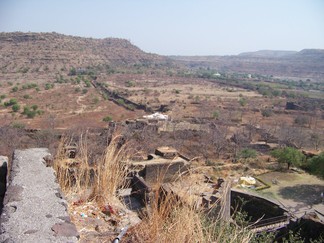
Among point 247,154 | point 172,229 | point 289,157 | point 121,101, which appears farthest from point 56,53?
point 172,229

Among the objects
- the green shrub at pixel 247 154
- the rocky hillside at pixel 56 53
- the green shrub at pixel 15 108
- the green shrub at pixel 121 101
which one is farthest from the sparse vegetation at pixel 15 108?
the rocky hillside at pixel 56 53

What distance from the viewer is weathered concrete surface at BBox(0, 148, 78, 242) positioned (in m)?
2.03

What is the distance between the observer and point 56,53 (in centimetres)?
8344

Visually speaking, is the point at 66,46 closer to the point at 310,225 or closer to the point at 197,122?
the point at 197,122

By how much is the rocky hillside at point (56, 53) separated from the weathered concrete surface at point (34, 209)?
71854 millimetres

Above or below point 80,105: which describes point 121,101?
above

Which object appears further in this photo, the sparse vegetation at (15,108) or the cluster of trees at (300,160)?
the sparse vegetation at (15,108)

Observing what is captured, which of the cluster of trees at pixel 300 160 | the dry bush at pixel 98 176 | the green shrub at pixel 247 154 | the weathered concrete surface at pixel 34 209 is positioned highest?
the weathered concrete surface at pixel 34 209

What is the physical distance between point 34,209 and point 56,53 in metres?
87.3

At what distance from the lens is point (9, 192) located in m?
2.56

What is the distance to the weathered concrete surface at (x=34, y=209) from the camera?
6.65 feet

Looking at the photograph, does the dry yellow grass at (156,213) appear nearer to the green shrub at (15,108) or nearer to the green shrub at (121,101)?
the green shrub at (15,108)

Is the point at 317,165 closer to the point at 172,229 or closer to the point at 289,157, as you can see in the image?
the point at 289,157

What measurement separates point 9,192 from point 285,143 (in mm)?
25153
